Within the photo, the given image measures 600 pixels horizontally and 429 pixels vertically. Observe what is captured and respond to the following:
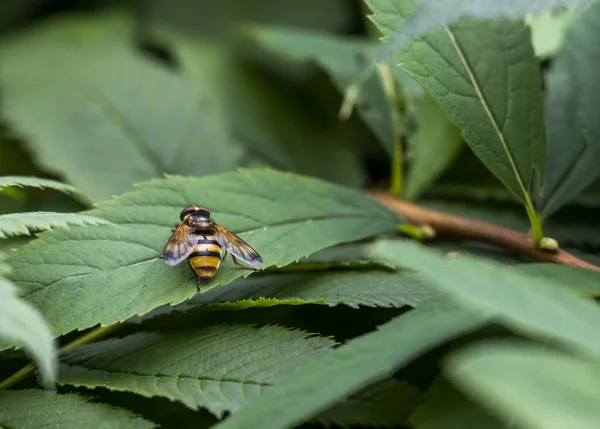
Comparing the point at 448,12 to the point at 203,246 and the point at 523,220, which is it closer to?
the point at 203,246

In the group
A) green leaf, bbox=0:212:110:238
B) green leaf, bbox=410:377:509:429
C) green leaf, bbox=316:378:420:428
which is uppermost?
green leaf, bbox=0:212:110:238

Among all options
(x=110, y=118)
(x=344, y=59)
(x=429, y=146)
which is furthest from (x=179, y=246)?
(x=344, y=59)

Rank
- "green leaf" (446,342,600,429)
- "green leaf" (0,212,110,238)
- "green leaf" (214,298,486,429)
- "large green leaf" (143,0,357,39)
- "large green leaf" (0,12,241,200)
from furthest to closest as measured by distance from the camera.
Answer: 1. "large green leaf" (143,0,357,39)
2. "large green leaf" (0,12,241,200)
3. "green leaf" (0,212,110,238)
4. "green leaf" (214,298,486,429)
5. "green leaf" (446,342,600,429)

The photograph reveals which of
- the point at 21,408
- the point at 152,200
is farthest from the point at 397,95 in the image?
the point at 21,408

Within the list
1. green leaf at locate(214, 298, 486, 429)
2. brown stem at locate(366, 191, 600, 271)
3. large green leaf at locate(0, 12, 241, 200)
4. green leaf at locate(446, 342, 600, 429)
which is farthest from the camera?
large green leaf at locate(0, 12, 241, 200)

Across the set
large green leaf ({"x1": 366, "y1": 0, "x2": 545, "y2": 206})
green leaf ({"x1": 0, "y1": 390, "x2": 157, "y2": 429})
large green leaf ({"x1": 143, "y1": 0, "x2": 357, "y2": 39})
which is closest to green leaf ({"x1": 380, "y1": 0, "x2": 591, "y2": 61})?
large green leaf ({"x1": 366, "y1": 0, "x2": 545, "y2": 206})

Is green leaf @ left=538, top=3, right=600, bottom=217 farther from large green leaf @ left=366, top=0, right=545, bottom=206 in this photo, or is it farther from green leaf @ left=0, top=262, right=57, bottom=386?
green leaf @ left=0, top=262, right=57, bottom=386

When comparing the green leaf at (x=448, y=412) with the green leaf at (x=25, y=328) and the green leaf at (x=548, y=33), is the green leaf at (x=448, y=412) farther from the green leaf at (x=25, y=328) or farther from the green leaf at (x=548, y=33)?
the green leaf at (x=548, y=33)

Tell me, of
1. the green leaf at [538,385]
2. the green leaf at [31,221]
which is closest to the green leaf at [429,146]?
the green leaf at [31,221]
